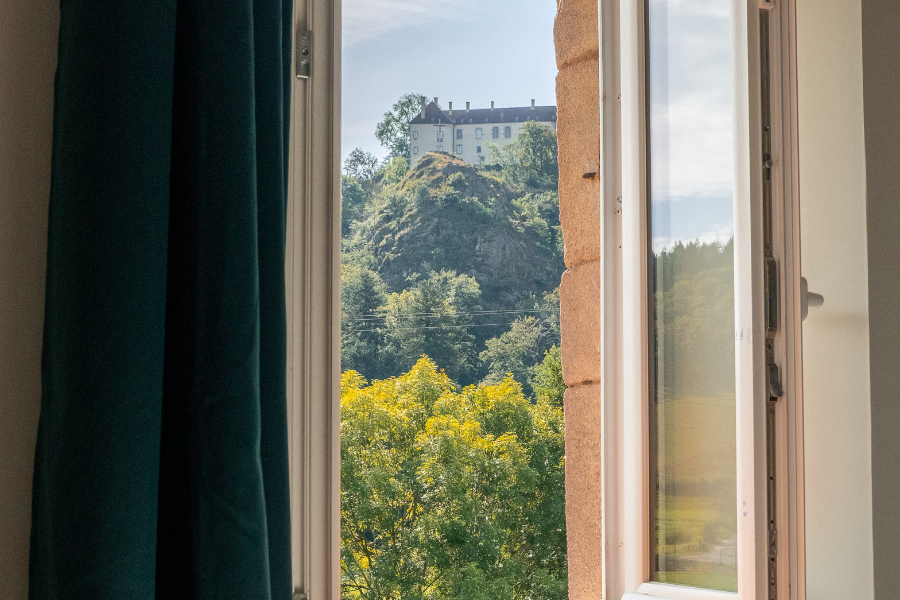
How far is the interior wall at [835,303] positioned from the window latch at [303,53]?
1.08m

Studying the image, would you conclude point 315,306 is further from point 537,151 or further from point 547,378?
point 537,151

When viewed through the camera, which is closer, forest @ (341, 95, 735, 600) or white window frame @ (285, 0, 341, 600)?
white window frame @ (285, 0, 341, 600)

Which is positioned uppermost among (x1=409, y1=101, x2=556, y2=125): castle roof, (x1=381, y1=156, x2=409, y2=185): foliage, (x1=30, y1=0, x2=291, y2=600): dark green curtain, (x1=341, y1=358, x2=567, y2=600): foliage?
(x1=409, y1=101, x2=556, y2=125): castle roof

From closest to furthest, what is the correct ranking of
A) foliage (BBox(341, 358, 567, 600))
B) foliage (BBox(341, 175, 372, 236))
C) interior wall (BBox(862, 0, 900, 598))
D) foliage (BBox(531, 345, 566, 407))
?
interior wall (BBox(862, 0, 900, 598)) < foliage (BBox(341, 358, 567, 600)) < foliage (BBox(531, 345, 566, 407)) < foliage (BBox(341, 175, 372, 236))

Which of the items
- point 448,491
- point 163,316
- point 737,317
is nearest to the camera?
point 163,316

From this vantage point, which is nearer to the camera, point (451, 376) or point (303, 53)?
point (303, 53)

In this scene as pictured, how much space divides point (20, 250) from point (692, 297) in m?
1.02

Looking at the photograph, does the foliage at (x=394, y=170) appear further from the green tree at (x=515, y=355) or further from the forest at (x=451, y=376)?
the green tree at (x=515, y=355)

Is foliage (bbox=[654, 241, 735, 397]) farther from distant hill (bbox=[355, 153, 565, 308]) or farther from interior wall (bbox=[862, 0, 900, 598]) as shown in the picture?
distant hill (bbox=[355, 153, 565, 308])

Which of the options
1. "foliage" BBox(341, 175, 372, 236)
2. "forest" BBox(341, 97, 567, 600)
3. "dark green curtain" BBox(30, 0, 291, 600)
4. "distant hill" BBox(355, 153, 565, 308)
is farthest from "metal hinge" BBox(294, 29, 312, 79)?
"foliage" BBox(341, 175, 372, 236)

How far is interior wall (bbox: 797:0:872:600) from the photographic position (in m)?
1.36

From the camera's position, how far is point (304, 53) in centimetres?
87

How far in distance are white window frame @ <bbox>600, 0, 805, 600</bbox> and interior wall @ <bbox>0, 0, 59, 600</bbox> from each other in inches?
36.2

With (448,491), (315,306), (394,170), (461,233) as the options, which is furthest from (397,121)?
(315,306)
